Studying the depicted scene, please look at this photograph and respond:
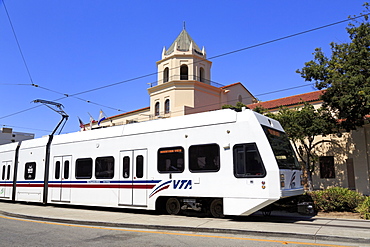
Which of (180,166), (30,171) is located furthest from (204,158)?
(30,171)

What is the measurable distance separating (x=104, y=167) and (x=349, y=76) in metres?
13.9

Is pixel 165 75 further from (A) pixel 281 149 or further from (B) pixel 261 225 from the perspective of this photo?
(B) pixel 261 225

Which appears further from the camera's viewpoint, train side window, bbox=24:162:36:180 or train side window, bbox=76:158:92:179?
train side window, bbox=24:162:36:180

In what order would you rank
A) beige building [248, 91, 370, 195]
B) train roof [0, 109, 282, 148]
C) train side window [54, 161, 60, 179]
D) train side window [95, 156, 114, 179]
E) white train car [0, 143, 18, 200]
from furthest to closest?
beige building [248, 91, 370, 195], white train car [0, 143, 18, 200], train side window [54, 161, 60, 179], train side window [95, 156, 114, 179], train roof [0, 109, 282, 148]

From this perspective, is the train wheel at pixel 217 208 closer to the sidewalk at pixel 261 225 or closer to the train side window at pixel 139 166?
the sidewalk at pixel 261 225

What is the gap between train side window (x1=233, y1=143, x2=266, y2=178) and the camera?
982 centimetres

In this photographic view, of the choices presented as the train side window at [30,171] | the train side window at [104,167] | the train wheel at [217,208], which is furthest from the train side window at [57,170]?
the train wheel at [217,208]

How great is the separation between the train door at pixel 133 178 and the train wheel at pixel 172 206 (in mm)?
865

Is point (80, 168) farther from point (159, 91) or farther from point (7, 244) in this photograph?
point (159, 91)

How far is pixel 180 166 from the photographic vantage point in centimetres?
1146

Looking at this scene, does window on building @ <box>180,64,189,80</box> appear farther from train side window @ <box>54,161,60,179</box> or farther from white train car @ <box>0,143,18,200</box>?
train side window @ <box>54,161,60,179</box>

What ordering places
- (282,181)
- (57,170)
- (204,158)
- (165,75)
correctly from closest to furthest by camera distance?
(282,181) < (204,158) < (57,170) < (165,75)

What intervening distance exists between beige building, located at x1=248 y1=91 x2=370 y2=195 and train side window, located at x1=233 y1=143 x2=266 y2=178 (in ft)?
49.8

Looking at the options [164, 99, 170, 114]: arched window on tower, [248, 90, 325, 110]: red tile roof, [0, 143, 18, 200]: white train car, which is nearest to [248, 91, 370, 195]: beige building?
[248, 90, 325, 110]: red tile roof
